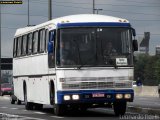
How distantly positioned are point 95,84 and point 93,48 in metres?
1.26

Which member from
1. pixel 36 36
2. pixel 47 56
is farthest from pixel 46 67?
pixel 36 36

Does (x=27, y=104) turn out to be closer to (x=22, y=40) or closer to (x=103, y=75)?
(x=22, y=40)

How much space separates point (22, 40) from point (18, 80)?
251 cm

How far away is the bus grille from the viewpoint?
902 inches

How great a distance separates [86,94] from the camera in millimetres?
22906

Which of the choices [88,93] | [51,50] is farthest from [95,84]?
[51,50]

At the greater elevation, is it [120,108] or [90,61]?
[90,61]

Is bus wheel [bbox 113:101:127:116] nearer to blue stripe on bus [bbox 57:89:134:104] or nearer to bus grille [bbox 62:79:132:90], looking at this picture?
blue stripe on bus [bbox 57:89:134:104]

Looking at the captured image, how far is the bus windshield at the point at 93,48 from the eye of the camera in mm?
22938

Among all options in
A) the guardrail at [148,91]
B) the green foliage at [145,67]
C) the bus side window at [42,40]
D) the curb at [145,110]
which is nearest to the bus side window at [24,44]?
the bus side window at [42,40]

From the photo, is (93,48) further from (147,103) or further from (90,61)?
(147,103)

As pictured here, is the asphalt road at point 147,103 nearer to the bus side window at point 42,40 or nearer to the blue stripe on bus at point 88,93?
the bus side window at point 42,40

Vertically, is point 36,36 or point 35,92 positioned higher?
point 36,36

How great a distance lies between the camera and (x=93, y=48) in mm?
23094
